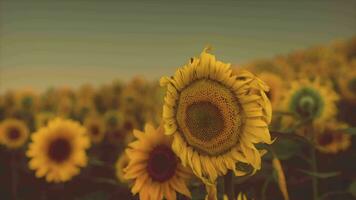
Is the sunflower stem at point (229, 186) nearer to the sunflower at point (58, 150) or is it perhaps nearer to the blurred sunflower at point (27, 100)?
the sunflower at point (58, 150)

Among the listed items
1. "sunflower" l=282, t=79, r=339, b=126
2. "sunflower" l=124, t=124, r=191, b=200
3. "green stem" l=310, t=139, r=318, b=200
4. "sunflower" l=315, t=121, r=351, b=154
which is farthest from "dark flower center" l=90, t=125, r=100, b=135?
"sunflower" l=124, t=124, r=191, b=200

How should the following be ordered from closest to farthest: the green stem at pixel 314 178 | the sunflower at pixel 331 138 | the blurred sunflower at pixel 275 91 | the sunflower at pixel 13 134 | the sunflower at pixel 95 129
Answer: the green stem at pixel 314 178 < the sunflower at pixel 331 138 < the blurred sunflower at pixel 275 91 < the sunflower at pixel 13 134 < the sunflower at pixel 95 129

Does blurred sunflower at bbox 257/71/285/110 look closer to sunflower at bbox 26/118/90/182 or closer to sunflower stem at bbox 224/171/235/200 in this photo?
sunflower at bbox 26/118/90/182

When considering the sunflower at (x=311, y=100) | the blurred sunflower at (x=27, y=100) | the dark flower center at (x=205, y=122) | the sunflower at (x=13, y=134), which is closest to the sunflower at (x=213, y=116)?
the dark flower center at (x=205, y=122)

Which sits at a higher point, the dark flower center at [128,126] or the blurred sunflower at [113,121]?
the blurred sunflower at [113,121]

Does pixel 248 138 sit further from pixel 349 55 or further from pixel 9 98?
pixel 349 55

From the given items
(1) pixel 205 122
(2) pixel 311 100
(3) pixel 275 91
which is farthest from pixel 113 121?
(1) pixel 205 122
